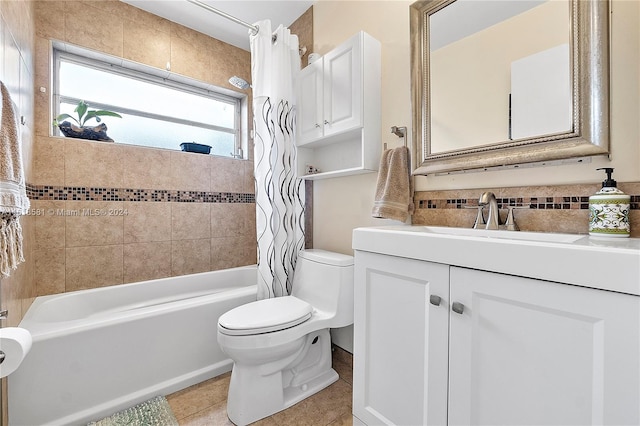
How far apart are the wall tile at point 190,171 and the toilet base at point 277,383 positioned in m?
1.52

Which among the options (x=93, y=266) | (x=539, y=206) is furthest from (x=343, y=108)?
(x=93, y=266)

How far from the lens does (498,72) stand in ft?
3.86

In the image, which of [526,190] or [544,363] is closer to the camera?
[544,363]

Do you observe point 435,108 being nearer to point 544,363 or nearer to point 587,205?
point 587,205

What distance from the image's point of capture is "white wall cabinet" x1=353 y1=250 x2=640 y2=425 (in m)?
0.62

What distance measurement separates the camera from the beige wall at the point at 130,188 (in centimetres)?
185

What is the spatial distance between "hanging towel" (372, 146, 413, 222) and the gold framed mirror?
76mm

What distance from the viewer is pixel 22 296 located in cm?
149

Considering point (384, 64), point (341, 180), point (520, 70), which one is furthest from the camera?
point (341, 180)

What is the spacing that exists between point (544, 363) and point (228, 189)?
2.42 metres

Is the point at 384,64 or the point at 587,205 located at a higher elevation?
the point at 384,64

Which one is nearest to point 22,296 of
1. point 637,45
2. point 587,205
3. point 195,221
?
point 195,221

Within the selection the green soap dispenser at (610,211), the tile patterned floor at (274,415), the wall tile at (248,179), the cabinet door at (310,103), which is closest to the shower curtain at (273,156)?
the cabinet door at (310,103)

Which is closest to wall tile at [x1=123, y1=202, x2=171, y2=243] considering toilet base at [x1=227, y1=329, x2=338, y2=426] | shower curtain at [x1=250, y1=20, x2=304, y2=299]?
shower curtain at [x1=250, y1=20, x2=304, y2=299]
